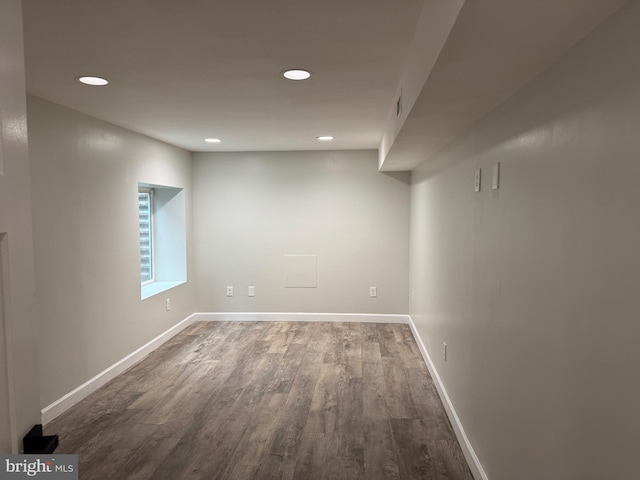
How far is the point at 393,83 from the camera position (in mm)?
2539

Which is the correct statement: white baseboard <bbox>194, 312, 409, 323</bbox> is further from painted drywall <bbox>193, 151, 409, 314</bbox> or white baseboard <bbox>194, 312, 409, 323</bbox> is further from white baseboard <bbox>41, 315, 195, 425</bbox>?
white baseboard <bbox>41, 315, 195, 425</bbox>

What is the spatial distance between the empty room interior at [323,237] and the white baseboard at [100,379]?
1.1 inches

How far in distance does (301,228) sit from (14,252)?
480cm

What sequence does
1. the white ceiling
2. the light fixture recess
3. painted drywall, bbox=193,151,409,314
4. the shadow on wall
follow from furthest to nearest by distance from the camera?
1. painted drywall, bbox=193,151,409,314
2. the light fixture recess
3. the white ceiling
4. the shadow on wall

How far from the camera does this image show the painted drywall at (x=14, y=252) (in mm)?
854

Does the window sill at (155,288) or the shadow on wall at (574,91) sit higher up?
the shadow on wall at (574,91)

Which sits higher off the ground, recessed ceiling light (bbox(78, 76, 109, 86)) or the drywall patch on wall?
recessed ceiling light (bbox(78, 76, 109, 86))

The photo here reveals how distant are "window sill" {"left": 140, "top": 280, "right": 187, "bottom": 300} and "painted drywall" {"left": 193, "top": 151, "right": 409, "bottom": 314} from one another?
559mm

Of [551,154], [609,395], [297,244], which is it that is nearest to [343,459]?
[609,395]

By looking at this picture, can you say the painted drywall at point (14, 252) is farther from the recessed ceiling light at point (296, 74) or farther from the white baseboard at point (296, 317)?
the white baseboard at point (296, 317)

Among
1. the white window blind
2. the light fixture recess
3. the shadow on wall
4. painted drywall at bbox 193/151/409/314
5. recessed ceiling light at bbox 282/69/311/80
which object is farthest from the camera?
painted drywall at bbox 193/151/409/314

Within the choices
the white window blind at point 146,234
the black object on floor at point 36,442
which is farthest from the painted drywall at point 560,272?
the white window blind at point 146,234

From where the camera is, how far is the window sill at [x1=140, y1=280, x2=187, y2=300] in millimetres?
4594

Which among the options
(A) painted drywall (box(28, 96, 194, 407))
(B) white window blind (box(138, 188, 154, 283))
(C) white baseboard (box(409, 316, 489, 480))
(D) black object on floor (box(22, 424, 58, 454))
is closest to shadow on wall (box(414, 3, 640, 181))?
(D) black object on floor (box(22, 424, 58, 454))
